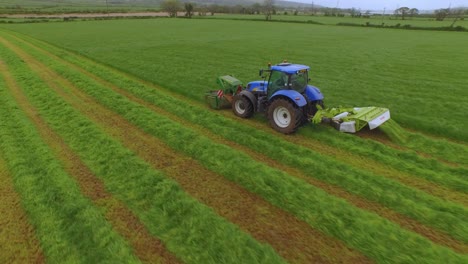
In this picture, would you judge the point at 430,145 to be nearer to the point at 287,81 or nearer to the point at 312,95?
the point at 312,95

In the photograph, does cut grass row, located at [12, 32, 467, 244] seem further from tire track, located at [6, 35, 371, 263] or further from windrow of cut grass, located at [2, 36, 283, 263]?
windrow of cut grass, located at [2, 36, 283, 263]

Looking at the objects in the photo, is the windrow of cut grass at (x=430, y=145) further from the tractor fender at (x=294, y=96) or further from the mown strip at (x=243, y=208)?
the mown strip at (x=243, y=208)

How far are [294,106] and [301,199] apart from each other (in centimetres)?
370

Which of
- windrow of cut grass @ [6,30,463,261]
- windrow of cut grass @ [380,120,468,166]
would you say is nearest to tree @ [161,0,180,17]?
windrow of cut grass @ [6,30,463,261]

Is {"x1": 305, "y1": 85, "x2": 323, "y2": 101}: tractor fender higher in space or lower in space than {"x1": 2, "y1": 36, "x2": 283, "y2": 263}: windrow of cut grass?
higher

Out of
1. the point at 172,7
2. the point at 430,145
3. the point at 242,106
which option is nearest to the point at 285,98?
the point at 242,106

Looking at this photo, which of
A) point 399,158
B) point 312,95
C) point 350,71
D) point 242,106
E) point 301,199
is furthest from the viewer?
point 350,71

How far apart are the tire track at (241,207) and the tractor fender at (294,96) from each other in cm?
333

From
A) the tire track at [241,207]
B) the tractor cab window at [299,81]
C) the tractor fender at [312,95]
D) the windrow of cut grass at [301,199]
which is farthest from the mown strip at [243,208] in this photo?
the tractor fender at [312,95]

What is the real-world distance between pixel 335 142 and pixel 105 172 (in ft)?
19.9

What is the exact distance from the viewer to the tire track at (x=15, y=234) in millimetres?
5073

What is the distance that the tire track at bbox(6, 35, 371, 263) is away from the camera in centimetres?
511

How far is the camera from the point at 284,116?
9.77 m

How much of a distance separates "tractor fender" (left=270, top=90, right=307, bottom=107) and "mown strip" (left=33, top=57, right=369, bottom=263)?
333 centimetres
